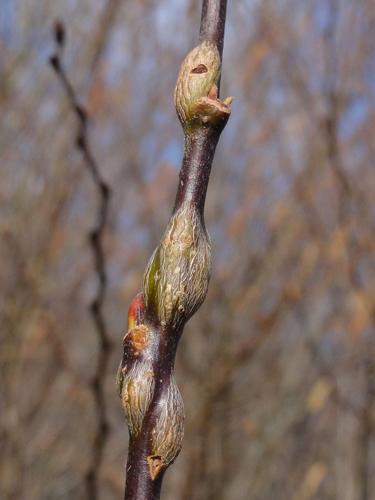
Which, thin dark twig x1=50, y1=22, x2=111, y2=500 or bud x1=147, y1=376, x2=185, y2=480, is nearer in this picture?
bud x1=147, y1=376, x2=185, y2=480

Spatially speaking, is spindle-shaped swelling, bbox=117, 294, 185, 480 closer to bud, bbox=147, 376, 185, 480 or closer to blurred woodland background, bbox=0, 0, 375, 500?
bud, bbox=147, 376, 185, 480

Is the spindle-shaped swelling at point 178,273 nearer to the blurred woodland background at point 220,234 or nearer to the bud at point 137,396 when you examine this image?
the bud at point 137,396

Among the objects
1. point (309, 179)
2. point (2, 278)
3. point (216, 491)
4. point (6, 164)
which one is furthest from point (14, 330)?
point (309, 179)

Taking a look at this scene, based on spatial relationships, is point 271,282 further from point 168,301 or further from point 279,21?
point 168,301

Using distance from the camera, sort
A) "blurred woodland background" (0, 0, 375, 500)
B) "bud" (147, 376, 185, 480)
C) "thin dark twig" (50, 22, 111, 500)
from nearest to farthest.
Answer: "bud" (147, 376, 185, 480)
"thin dark twig" (50, 22, 111, 500)
"blurred woodland background" (0, 0, 375, 500)

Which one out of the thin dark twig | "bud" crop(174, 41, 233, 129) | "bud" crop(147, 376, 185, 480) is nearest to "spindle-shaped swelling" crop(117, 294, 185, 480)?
"bud" crop(147, 376, 185, 480)

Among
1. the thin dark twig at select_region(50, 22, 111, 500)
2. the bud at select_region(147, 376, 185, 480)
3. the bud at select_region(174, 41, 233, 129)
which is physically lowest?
the bud at select_region(147, 376, 185, 480)

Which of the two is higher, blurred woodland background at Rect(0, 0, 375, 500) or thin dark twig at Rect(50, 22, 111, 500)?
blurred woodland background at Rect(0, 0, 375, 500)
